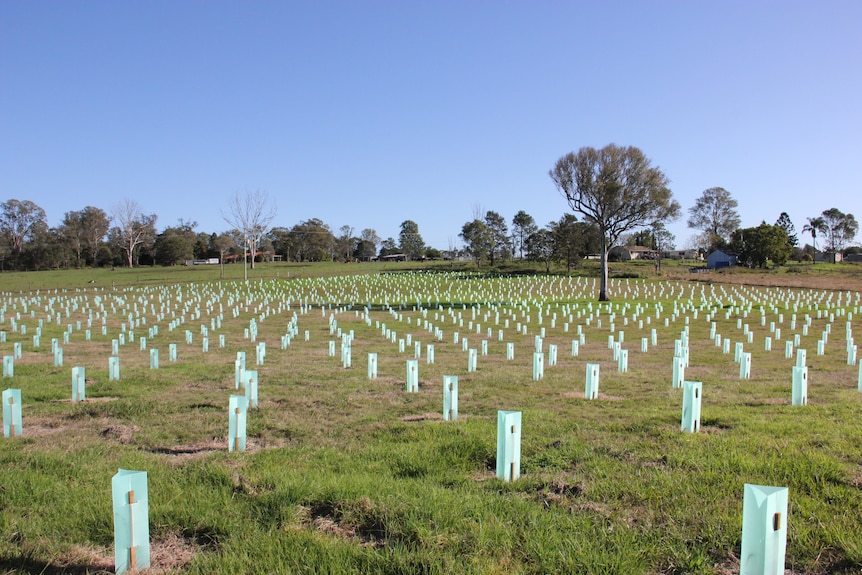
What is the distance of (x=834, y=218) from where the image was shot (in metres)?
103

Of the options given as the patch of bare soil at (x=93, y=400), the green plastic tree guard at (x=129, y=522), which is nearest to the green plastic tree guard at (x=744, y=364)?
the green plastic tree guard at (x=129, y=522)

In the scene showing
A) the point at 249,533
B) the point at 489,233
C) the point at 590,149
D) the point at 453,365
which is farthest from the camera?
the point at 489,233

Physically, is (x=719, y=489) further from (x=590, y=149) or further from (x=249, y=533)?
(x=590, y=149)

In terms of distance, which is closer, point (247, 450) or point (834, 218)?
point (247, 450)

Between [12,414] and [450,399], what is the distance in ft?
14.8

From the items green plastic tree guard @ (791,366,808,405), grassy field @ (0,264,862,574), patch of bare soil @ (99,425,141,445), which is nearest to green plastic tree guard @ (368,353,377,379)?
grassy field @ (0,264,862,574)

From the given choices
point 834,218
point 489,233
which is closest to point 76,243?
point 489,233

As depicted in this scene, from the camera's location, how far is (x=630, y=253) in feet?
357

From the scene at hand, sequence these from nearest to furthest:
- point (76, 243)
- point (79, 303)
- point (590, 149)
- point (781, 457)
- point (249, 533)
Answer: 1. point (249, 533)
2. point (781, 457)
3. point (79, 303)
4. point (590, 149)
5. point (76, 243)

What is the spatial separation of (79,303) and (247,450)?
3453 cm

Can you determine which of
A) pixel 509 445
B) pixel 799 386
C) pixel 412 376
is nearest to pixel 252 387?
pixel 412 376

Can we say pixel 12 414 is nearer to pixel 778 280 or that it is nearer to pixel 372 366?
pixel 372 366

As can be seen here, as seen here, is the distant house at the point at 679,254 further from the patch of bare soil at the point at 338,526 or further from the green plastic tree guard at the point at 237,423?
the patch of bare soil at the point at 338,526

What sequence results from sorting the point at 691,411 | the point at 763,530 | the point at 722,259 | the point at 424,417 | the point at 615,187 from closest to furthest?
1. the point at 763,530
2. the point at 691,411
3. the point at 424,417
4. the point at 615,187
5. the point at 722,259
